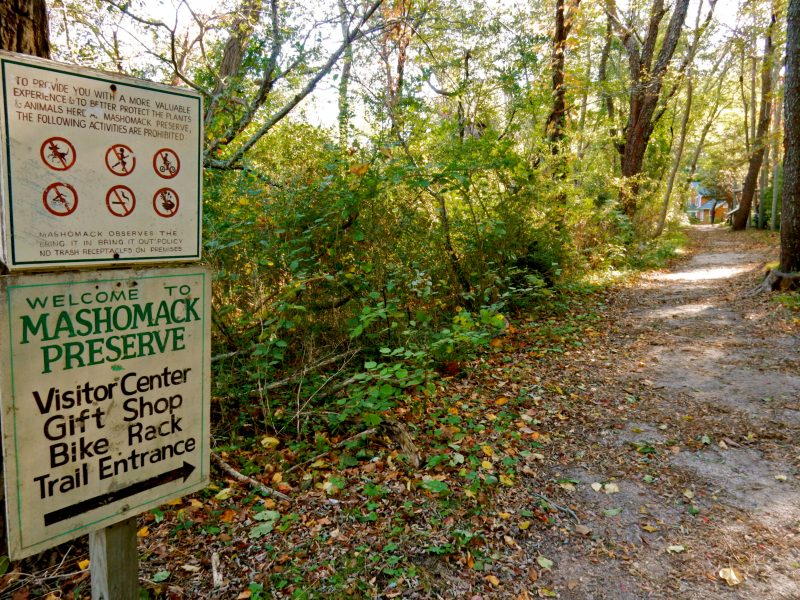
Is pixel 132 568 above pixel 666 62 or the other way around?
the other way around

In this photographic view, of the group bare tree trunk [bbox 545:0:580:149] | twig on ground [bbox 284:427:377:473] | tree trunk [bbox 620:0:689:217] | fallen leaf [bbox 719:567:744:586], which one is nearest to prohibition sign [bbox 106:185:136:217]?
twig on ground [bbox 284:427:377:473]

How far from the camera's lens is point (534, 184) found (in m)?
8.46

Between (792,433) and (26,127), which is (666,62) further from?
(26,127)

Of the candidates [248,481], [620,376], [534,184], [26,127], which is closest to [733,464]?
[620,376]

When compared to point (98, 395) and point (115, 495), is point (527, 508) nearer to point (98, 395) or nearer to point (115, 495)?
point (115, 495)

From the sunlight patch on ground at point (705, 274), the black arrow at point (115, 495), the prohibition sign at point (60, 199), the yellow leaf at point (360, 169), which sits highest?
the yellow leaf at point (360, 169)

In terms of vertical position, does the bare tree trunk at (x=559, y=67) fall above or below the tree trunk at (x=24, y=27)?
above

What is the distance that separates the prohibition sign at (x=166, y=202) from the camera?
5.33 feet

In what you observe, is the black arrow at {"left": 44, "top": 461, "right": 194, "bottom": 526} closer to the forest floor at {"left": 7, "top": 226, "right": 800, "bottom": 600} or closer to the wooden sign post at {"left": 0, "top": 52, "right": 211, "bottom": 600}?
the wooden sign post at {"left": 0, "top": 52, "right": 211, "bottom": 600}

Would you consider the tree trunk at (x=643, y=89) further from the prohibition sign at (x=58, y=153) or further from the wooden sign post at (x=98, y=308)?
the prohibition sign at (x=58, y=153)

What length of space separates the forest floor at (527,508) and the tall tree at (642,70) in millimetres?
11070

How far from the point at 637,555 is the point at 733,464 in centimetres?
158

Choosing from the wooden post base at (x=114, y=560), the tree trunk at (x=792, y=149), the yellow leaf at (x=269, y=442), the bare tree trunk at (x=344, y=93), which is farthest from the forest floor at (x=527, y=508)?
the tree trunk at (x=792, y=149)

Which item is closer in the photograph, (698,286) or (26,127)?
(26,127)
